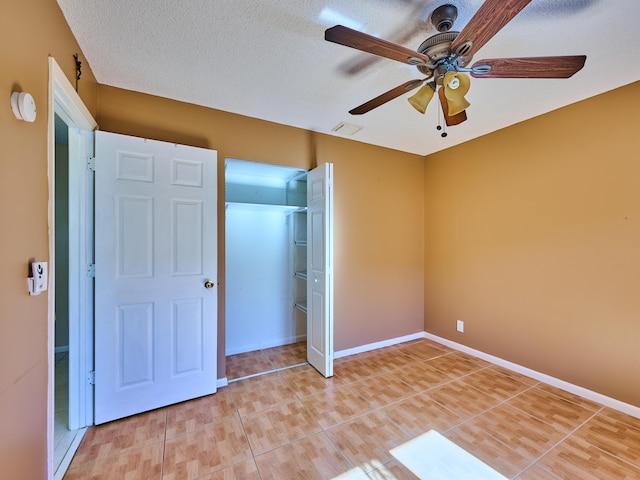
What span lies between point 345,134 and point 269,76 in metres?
1.29

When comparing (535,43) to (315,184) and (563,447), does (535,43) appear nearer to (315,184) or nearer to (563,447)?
(315,184)

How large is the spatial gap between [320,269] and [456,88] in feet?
6.01

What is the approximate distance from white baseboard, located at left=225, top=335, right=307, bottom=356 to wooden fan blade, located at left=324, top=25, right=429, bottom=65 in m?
3.21

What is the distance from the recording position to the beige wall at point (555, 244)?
2.13 meters

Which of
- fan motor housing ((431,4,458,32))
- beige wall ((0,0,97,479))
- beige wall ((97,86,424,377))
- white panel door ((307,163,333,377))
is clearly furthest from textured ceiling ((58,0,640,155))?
white panel door ((307,163,333,377))

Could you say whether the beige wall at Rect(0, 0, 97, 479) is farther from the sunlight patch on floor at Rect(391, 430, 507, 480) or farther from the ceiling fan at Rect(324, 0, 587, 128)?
the sunlight patch on floor at Rect(391, 430, 507, 480)

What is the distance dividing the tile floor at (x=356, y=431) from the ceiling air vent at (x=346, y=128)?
259 centimetres

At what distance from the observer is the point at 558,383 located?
8.06 ft

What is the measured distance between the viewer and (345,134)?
3137 mm

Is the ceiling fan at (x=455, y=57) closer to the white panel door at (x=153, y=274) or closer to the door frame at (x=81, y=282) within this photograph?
the white panel door at (x=153, y=274)

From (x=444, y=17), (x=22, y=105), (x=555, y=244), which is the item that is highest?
(x=444, y=17)

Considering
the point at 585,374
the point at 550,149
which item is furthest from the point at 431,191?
the point at 585,374

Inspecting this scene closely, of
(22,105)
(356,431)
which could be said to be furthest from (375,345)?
(22,105)

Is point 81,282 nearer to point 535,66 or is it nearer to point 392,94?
point 392,94
